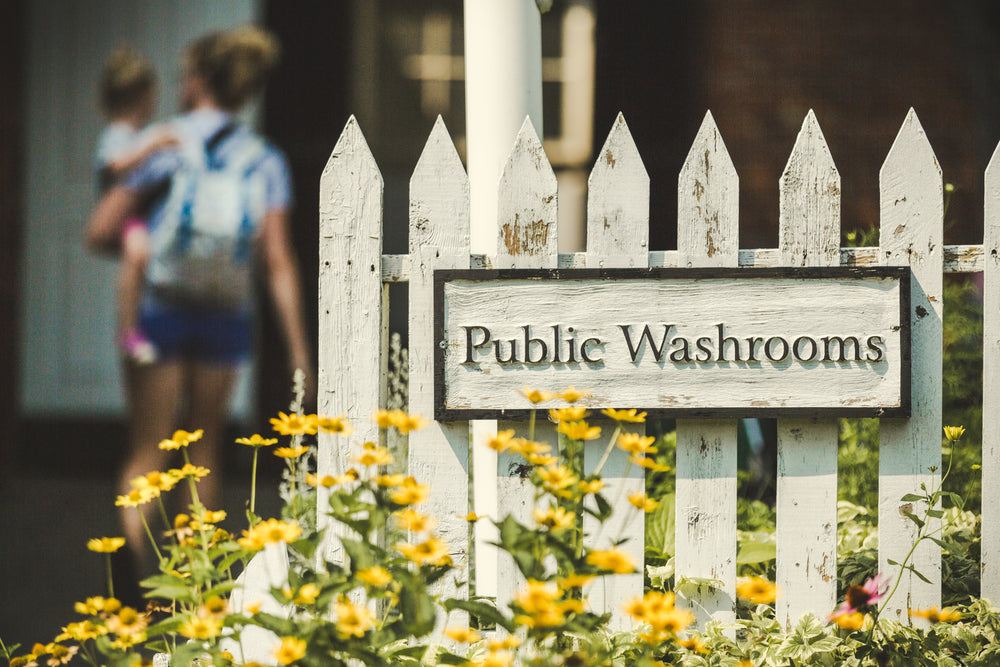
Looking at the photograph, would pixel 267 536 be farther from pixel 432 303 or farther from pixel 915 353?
pixel 915 353

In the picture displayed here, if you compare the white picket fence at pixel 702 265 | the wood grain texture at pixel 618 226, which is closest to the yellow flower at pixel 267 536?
the white picket fence at pixel 702 265

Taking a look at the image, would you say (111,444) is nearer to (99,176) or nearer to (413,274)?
(99,176)

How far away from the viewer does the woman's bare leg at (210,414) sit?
4.09 m

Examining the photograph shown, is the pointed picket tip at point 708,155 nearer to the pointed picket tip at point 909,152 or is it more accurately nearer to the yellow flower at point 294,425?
the pointed picket tip at point 909,152

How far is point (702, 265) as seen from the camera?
189 centimetres

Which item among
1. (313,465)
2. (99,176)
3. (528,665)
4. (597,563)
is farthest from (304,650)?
(99,176)

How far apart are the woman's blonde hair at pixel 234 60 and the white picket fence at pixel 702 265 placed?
2704 mm

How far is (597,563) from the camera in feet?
3.71

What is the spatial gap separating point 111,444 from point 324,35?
2.47 metres

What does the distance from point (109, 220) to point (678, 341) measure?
139 inches

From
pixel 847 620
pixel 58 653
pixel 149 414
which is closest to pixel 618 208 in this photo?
pixel 847 620

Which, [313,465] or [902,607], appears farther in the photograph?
[313,465]

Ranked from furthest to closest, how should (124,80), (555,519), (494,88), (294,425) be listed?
(124,80)
(494,88)
(294,425)
(555,519)

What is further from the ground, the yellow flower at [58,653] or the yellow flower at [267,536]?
the yellow flower at [267,536]
